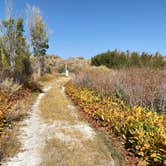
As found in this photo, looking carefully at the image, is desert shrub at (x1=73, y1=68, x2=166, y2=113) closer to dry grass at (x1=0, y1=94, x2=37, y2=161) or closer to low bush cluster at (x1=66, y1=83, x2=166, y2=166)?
low bush cluster at (x1=66, y1=83, x2=166, y2=166)

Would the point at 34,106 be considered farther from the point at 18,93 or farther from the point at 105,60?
the point at 105,60

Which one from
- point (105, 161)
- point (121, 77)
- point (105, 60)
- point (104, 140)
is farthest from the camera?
point (105, 60)

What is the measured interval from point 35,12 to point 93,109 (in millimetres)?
22281

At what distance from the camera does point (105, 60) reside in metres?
35.7

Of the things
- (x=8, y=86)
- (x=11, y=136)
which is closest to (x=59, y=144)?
(x=11, y=136)

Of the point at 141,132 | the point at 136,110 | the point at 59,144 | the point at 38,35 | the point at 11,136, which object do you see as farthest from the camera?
the point at 38,35

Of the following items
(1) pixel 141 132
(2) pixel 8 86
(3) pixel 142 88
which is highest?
(3) pixel 142 88

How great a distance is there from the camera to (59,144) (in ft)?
21.0

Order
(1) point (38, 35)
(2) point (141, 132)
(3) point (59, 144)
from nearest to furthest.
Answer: (2) point (141, 132) < (3) point (59, 144) < (1) point (38, 35)

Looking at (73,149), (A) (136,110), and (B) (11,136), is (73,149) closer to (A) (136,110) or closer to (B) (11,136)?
(B) (11,136)

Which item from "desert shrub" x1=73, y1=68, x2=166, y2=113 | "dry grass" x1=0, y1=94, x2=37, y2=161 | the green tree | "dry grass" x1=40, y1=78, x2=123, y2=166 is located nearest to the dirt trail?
"dry grass" x1=40, y1=78, x2=123, y2=166

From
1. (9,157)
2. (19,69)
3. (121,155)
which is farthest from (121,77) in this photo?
(19,69)

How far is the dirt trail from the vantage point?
5406 mm

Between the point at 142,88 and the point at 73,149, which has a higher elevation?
the point at 142,88
